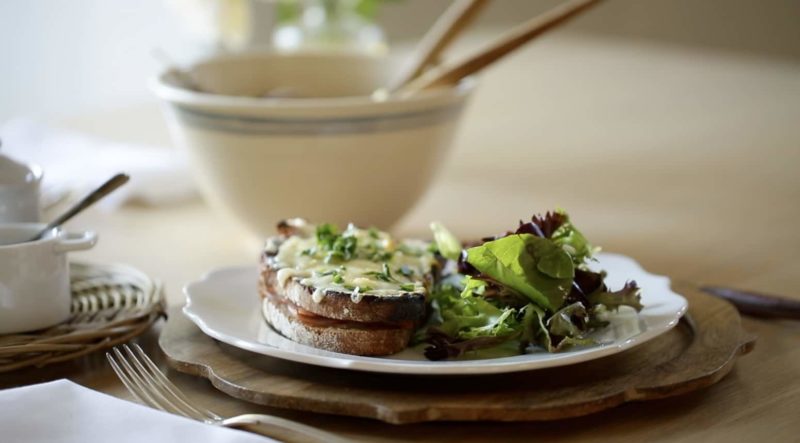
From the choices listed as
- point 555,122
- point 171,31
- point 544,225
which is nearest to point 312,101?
point 544,225

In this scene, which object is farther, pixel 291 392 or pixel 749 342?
pixel 749 342

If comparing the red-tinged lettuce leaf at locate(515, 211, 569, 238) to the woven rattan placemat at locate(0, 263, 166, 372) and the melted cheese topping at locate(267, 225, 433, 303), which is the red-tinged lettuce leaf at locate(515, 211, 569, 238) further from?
the woven rattan placemat at locate(0, 263, 166, 372)

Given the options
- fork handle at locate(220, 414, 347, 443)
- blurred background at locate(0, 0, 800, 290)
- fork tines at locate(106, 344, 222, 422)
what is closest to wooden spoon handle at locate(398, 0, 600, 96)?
blurred background at locate(0, 0, 800, 290)

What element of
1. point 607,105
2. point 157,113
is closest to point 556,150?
point 607,105

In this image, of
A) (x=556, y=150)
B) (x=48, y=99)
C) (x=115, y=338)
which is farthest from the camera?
(x=48, y=99)

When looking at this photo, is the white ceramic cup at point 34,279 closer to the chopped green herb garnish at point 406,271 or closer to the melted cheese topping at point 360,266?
the melted cheese topping at point 360,266

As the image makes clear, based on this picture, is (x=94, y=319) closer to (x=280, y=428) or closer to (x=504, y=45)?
(x=280, y=428)

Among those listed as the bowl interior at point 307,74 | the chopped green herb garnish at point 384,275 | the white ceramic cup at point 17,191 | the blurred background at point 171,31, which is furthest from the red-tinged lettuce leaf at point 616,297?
the blurred background at point 171,31

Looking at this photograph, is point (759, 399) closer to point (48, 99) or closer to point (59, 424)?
point (59, 424)
